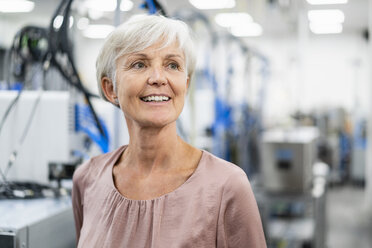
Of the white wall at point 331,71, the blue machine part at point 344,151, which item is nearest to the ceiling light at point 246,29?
the white wall at point 331,71

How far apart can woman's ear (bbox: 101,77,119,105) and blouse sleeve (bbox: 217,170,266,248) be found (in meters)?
0.43

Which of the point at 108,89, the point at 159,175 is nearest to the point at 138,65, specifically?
the point at 108,89

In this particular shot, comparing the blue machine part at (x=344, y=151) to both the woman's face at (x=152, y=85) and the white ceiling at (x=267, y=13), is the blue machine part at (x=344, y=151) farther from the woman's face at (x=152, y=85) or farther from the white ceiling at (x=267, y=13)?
the woman's face at (x=152, y=85)

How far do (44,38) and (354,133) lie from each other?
25.2ft

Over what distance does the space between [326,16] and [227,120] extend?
4.90 meters

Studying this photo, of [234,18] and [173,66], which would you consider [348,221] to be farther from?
[173,66]

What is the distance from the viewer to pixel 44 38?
2.72 metres

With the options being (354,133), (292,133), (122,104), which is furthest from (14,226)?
(354,133)

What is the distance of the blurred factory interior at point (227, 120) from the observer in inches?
72.4

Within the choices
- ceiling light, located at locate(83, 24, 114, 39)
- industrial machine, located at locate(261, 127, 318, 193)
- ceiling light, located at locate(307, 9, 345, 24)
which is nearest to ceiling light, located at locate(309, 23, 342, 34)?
ceiling light, located at locate(307, 9, 345, 24)

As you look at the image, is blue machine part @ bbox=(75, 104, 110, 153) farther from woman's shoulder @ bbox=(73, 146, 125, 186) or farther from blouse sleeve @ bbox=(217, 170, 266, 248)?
blouse sleeve @ bbox=(217, 170, 266, 248)

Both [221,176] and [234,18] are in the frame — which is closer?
[221,176]

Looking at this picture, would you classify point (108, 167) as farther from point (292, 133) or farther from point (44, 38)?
point (292, 133)

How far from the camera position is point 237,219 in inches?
43.4
